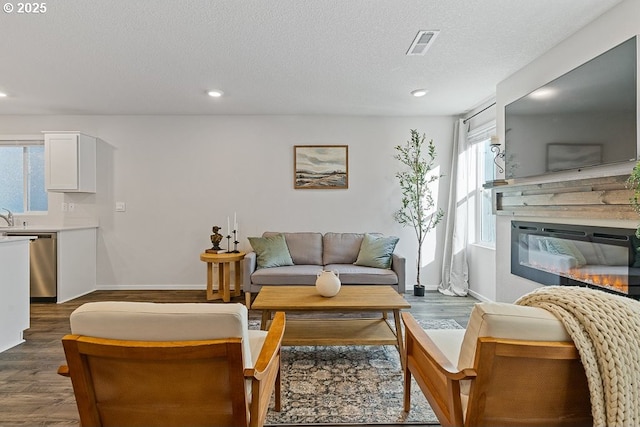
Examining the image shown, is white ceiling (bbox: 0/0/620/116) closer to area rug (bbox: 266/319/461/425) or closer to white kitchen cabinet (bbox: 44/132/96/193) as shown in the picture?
white kitchen cabinet (bbox: 44/132/96/193)

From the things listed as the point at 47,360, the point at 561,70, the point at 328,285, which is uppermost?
the point at 561,70

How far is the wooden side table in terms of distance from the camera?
4027mm

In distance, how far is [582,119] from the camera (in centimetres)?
237

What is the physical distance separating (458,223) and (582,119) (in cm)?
231

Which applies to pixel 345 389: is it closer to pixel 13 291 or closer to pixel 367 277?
pixel 367 277

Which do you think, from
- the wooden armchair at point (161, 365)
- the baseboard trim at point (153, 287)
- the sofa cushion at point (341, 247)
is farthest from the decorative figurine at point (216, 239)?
the wooden armchair at point (161, 365)

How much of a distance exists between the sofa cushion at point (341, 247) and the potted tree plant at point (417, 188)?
757 millimetres

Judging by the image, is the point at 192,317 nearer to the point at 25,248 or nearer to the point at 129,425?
the point at 129,425

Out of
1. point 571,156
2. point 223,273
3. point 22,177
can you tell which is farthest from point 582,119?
point 22,177

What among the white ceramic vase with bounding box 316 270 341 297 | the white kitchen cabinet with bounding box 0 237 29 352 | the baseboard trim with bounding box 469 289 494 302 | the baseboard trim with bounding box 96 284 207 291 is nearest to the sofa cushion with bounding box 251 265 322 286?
the white ceramic vase with bounding box 316 270 341 297

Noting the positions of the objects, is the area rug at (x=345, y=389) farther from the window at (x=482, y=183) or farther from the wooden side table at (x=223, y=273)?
the window at (x=482, y=183)

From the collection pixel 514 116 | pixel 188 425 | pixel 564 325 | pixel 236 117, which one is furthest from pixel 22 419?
pixel 514 116

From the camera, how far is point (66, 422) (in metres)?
1.78

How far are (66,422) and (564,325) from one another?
2349 mm
